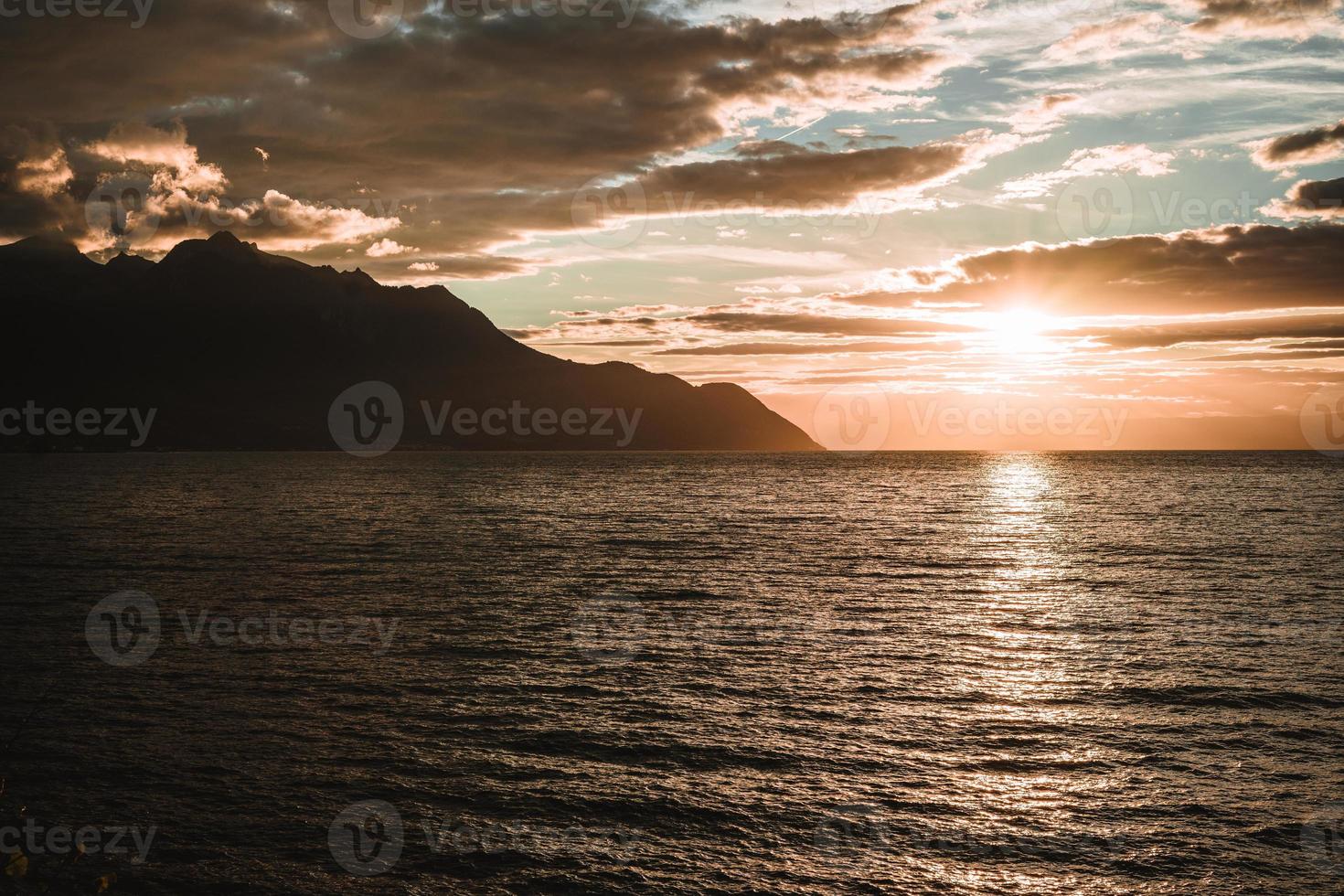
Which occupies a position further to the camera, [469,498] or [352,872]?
[469,498]

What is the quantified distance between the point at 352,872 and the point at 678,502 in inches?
4438

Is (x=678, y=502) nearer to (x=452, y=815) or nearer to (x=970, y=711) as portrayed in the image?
(x=970, y=711)

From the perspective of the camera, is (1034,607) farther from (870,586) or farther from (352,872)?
(352,872)

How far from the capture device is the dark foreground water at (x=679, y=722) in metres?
19.2

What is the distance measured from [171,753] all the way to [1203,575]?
201 ft

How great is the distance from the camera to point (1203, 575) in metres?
59.7

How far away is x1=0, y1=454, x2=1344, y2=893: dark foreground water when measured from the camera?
19.2 metres

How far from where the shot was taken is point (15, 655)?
34.9 m

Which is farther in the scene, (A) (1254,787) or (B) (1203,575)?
(B) (1203,575)

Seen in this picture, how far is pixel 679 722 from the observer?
91.7ft

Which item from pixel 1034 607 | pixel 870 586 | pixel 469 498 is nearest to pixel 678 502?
pixel 469 498

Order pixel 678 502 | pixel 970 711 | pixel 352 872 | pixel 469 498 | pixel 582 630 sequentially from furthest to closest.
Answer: pixel 469 498 → pixel 678 502 → pixel 582 630 → pixel 970 711 → pixel 352 872

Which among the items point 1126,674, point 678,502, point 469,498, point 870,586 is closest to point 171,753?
point 1126,674

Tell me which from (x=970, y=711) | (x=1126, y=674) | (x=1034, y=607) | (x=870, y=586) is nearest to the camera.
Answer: (x=970, y=711)
